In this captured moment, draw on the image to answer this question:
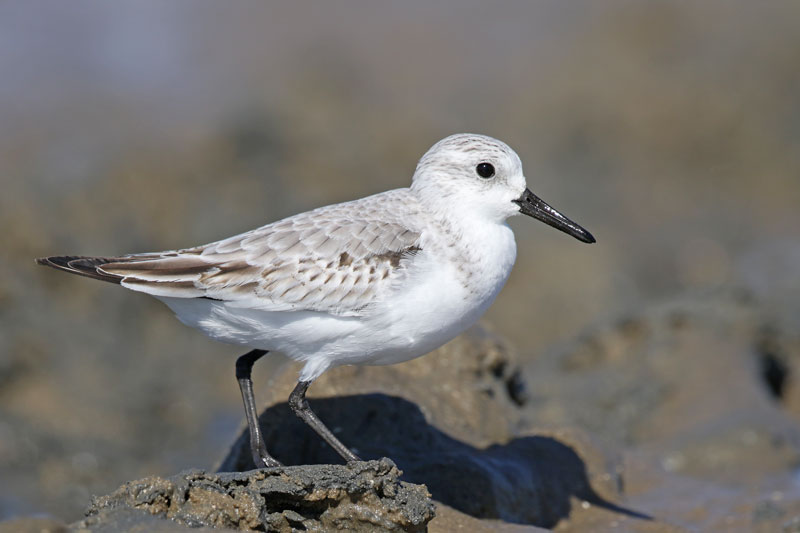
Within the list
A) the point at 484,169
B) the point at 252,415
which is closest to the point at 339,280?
the point at 252,415

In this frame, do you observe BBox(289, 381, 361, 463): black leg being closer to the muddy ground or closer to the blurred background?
the muddy ground

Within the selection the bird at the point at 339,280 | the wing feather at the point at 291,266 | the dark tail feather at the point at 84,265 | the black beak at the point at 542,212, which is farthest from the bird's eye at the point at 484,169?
the dark tail feather at the point at 84,265

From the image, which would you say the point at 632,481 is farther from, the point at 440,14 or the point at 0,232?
the point at 440,14

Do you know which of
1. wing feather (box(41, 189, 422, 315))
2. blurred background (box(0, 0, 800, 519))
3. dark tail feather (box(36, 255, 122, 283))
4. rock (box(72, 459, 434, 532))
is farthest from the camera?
blurred background (box(0, 0, 800, 519))

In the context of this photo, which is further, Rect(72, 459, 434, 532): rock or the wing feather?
the wing feather

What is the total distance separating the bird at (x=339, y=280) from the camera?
6.25 m

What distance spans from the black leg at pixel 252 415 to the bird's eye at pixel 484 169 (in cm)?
184

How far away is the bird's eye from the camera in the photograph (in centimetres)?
680

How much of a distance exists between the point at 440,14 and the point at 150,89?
700cm

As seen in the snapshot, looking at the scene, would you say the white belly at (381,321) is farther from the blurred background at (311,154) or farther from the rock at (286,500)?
the blurred background at (311,154)

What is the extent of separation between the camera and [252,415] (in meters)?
6.73

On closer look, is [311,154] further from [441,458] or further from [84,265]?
[84,265]

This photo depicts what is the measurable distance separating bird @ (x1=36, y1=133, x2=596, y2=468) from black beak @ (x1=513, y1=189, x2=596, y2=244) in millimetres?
247

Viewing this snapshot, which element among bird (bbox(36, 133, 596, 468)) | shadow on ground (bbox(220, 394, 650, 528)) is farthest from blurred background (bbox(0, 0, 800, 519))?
bird (bbox(36, 133, 596, 468))
